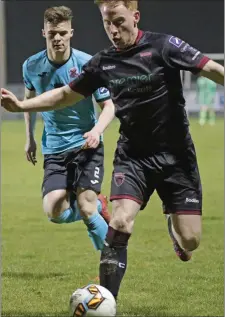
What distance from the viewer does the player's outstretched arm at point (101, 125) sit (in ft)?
21.5

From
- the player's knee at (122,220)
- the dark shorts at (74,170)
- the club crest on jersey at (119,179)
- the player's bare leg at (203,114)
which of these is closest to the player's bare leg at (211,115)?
the player's bare leg at (203,114)

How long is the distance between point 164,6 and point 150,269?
34082 mm

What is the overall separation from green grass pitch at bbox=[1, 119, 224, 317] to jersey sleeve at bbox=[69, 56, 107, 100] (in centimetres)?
156

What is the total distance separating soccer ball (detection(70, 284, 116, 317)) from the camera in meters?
5.47

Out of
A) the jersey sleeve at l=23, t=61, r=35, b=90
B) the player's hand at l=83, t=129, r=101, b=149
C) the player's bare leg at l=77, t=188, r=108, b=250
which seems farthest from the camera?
the jersey sleeve at l=23, t=61, r=35, b=90

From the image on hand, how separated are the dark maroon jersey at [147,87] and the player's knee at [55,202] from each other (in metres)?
1.65

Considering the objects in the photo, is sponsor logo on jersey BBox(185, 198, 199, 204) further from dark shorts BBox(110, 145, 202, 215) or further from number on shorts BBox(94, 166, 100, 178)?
number on shorts BBox(94, 166, 100, 178)

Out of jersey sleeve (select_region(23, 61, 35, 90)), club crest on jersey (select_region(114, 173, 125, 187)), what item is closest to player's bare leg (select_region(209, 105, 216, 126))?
jersey sleeve (select_region(23, 61, 35, 90))

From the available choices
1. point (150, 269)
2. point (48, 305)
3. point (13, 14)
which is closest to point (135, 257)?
point (150, 269)

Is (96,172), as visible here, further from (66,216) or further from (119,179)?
(119,179)

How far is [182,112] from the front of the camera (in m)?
6.23

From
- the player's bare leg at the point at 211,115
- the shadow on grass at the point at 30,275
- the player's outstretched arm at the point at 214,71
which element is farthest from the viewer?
the player's bare leg at the point at 211,115

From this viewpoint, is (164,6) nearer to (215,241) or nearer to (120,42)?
(215,241)

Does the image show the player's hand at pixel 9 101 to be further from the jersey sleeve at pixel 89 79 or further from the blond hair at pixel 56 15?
the blond hair at pixel 56 15
